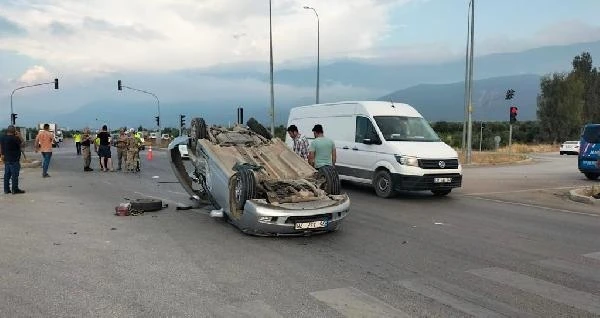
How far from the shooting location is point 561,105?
6375cm

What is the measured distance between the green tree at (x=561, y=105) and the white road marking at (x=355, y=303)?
219ft

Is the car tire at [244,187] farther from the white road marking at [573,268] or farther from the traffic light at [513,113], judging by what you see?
the traffic light at [513,113]

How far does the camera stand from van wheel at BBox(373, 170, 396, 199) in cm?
1218

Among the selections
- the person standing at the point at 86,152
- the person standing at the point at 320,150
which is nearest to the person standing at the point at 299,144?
the person standing at the point at 320,150

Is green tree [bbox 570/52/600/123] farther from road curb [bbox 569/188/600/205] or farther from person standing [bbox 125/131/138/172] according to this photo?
person standing [bbox 125/131/138/172]

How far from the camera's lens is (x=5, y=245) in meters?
7.10

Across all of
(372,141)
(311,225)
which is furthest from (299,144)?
(311,225)

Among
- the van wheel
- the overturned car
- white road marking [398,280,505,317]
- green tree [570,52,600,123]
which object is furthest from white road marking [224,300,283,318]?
green tree [570,52,600,123]

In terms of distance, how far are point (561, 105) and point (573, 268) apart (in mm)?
64659

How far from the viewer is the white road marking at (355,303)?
457 cm

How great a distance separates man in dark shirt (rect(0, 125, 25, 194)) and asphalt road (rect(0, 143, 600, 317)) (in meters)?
2.42

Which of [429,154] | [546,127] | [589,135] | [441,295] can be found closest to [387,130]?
[429,154]

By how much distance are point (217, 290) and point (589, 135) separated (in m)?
16.9

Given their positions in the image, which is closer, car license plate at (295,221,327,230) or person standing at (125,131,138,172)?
car license plate at (295,221,327,230)
